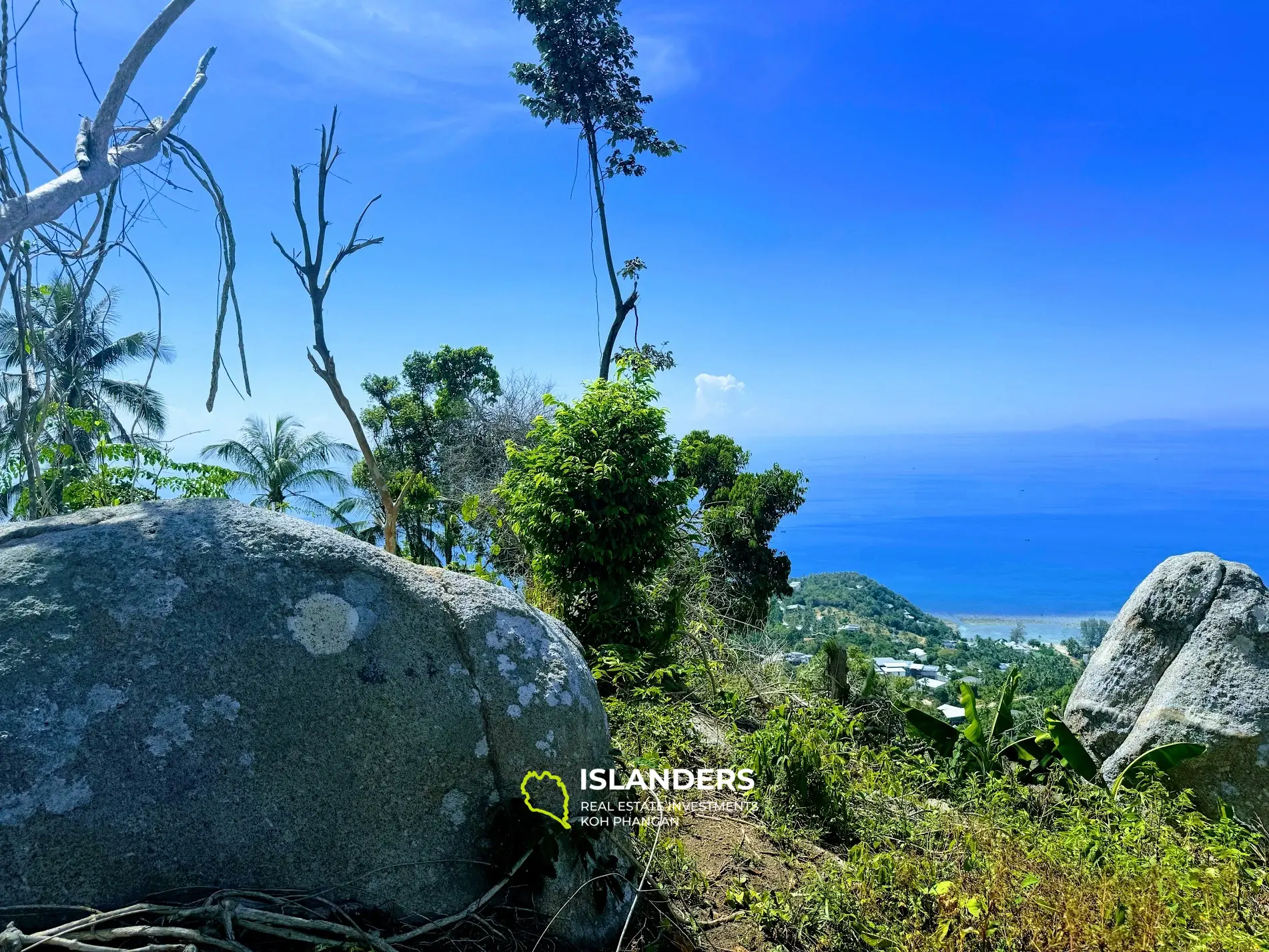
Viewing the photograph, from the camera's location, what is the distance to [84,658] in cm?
240

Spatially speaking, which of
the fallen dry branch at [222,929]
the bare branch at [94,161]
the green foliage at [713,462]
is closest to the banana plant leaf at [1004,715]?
the fallen dry branch at [222,929]

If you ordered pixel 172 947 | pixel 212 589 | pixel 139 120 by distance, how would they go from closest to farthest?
pixel 172 947 < pixel 212 589 < pixel 139 120

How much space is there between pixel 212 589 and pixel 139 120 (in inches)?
67.1

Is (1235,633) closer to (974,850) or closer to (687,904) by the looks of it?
(974,850)

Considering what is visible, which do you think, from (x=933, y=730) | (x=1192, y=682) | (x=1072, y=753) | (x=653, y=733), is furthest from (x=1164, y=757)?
(x=653, y=733)

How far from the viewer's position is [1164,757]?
220 inches

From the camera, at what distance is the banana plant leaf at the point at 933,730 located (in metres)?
6.45

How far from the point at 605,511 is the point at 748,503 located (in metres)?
10.0

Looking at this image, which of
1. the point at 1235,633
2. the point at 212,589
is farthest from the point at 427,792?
the point at 1235,633

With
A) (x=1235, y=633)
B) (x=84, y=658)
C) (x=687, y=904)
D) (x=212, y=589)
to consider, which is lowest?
(x=687, y=904)

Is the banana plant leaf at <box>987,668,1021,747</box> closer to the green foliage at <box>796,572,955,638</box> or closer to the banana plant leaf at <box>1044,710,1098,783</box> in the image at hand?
the banana plant leaf at <box>1044,710,1098,783</box>

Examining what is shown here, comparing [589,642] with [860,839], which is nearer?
[860,839]

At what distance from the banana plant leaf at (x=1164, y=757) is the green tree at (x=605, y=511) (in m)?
3.76

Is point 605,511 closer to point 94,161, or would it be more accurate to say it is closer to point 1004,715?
point 1004,715
